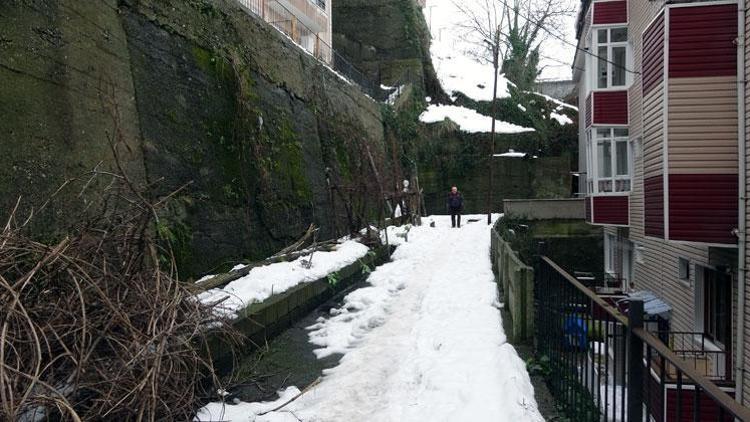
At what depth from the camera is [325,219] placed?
13.2 metres

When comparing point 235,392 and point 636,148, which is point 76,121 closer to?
point 235,392

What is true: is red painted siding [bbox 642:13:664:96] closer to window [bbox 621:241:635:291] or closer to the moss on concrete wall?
window [bbox 621:241:635:291]

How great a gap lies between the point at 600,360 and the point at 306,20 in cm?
1981

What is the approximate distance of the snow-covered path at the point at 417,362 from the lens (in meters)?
4.10

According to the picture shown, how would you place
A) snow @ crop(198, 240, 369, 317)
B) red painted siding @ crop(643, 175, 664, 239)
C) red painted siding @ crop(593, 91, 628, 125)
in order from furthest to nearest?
1. red painted siding @ crop(593, 91, 628, 125)
2. red painted siding @ crop(643, 175, 664, 239)
3. snow @ crop(198, 240, 369, 317)

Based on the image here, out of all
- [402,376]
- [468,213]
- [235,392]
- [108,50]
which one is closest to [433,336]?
[402,376]

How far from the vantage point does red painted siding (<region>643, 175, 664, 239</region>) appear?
9.09 m

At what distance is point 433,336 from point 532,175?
24.5 m

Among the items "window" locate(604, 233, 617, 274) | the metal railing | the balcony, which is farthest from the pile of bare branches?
"window" locate(604, 233, 617, 274)

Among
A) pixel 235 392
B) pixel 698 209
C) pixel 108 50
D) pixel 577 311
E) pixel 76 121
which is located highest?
pixel 108 50

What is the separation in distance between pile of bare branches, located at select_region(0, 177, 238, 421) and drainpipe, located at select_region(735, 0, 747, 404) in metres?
7.48

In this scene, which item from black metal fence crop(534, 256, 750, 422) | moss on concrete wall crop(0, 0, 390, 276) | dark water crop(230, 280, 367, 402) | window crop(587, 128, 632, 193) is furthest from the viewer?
window crop(587, 128, 632, 193)

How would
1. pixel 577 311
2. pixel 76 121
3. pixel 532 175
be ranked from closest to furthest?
pixel 577 311
pixel 76 121
pixel 532 175

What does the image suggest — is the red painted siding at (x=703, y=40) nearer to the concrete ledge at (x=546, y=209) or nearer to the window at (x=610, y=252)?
the window at (x=610, y=252)
